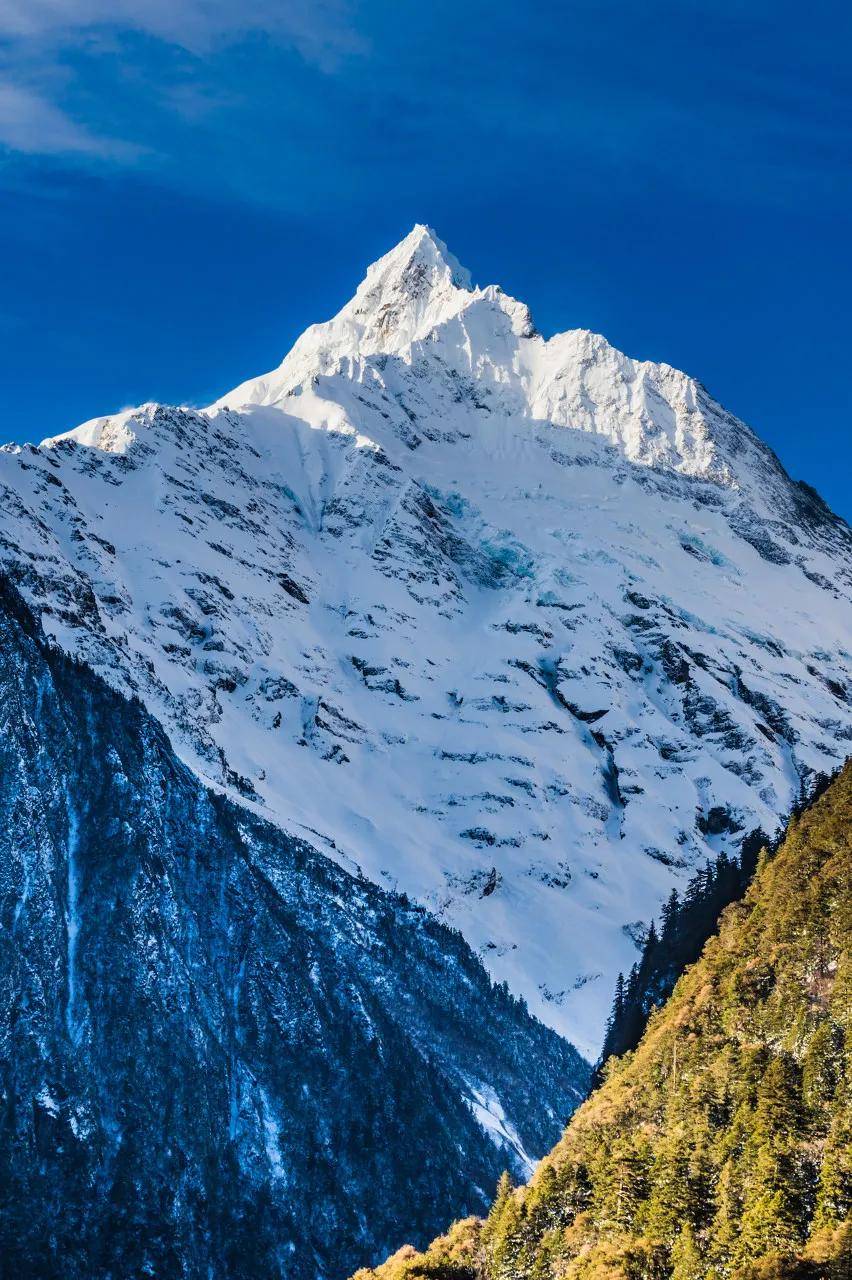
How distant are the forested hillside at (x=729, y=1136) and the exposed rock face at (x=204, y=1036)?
44702 millimetres

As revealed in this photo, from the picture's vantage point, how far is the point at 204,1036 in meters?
160

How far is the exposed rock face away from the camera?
460ft

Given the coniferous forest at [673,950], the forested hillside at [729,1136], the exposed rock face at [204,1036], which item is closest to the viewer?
the forested hillside at [729,1136]

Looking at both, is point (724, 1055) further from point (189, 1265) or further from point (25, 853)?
point (25, 853)

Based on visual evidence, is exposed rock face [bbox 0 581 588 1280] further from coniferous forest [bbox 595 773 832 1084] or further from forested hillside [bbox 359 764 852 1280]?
forested hillside [bbox 359 764 852 1280]

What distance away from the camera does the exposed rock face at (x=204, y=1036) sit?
14025 centimetres

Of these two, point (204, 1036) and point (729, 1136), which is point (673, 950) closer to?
point (204, 1036)

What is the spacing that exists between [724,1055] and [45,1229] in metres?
74.4

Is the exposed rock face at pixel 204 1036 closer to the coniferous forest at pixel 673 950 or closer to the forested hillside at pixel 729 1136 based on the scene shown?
the coniferous forest at pixel 673 950

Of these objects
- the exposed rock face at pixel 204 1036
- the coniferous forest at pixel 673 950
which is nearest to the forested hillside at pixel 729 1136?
the coniferous forest at pixel 673 950

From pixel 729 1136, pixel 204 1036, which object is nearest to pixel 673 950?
pixel 204 1036

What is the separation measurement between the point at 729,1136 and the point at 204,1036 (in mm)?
91879

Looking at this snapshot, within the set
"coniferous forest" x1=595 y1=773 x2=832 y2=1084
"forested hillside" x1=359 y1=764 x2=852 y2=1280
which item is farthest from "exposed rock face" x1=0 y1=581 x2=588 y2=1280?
"forested hillside" x1=359 y1=764 x2=852 y2=1280

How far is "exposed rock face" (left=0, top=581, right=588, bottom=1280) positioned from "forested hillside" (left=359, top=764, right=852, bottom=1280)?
44702mm
